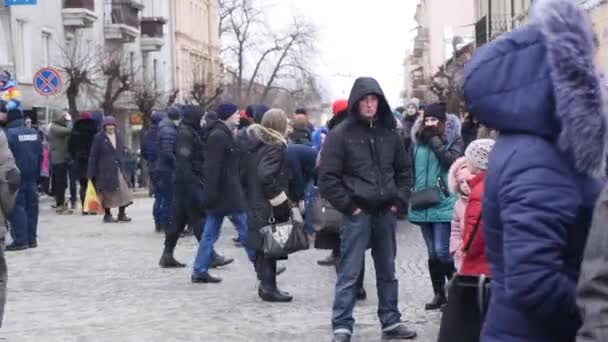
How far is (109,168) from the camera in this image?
63.9 ft

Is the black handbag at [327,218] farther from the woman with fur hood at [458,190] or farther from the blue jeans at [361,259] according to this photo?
the woman with fur hood at [458,190]

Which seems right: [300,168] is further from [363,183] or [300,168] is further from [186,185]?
[363,183]

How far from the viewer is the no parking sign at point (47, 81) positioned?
2595 cm

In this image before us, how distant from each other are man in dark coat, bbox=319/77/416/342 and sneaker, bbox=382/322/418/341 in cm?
32

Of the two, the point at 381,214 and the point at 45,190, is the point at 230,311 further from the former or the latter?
the point at 45,190

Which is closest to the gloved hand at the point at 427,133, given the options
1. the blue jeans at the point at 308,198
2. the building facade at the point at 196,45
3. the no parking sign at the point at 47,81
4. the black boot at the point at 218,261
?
the black boot at the point at 218,261

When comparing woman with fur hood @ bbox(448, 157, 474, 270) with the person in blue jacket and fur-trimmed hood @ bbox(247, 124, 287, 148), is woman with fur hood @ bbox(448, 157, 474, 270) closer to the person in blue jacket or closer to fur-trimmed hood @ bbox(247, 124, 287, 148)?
fur-trimmed hood @ bbox(247, 124, 287, 148)

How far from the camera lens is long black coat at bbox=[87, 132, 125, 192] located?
763 inches

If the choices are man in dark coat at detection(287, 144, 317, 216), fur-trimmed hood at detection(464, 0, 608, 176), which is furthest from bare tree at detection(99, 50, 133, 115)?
fur-trimmed hood at detection(464, 0, 608, 176)

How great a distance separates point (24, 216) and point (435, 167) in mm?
7125

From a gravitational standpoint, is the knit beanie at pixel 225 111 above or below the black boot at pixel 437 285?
above

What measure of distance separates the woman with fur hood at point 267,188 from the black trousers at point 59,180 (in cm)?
1179

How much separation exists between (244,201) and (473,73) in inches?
329

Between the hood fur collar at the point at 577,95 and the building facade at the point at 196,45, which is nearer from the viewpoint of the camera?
the hood fur collar at the point at 577,95
